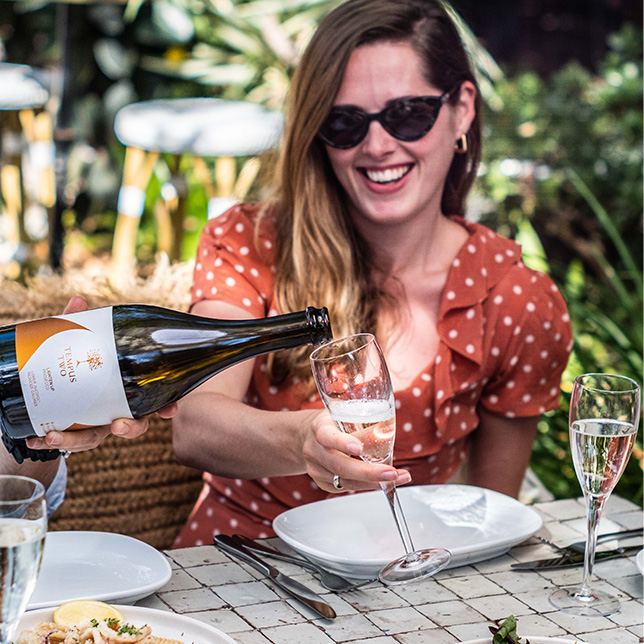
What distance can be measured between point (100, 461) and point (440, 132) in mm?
836

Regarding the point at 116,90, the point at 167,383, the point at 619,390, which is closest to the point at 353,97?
the point at 167,383

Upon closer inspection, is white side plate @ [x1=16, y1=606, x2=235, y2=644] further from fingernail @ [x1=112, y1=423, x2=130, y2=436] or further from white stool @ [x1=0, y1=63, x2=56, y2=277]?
white stool @ [x1=0, y1=63, x2=56, y2=277]

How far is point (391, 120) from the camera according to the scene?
4.83 feet

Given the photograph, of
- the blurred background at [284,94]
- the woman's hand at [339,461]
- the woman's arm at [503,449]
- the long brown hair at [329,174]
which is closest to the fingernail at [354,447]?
the woman's hand at [339,461]

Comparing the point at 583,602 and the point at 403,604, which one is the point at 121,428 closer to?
the point at 403,604

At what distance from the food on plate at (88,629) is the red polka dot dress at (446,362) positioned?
666mm

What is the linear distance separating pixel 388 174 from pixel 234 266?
0.30 metres

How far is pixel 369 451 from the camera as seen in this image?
98 cm

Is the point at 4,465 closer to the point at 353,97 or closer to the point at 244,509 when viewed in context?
the point at 244,509

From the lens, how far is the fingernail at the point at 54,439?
37.7 inches

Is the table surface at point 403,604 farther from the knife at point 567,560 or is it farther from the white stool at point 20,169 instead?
the white stool at point 20,169

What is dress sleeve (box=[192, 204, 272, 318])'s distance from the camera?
1.49 meters

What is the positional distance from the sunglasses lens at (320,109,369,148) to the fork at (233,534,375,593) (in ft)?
2.25

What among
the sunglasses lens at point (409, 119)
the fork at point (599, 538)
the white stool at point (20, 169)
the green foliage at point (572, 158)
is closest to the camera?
the fork at point (599, 538)
